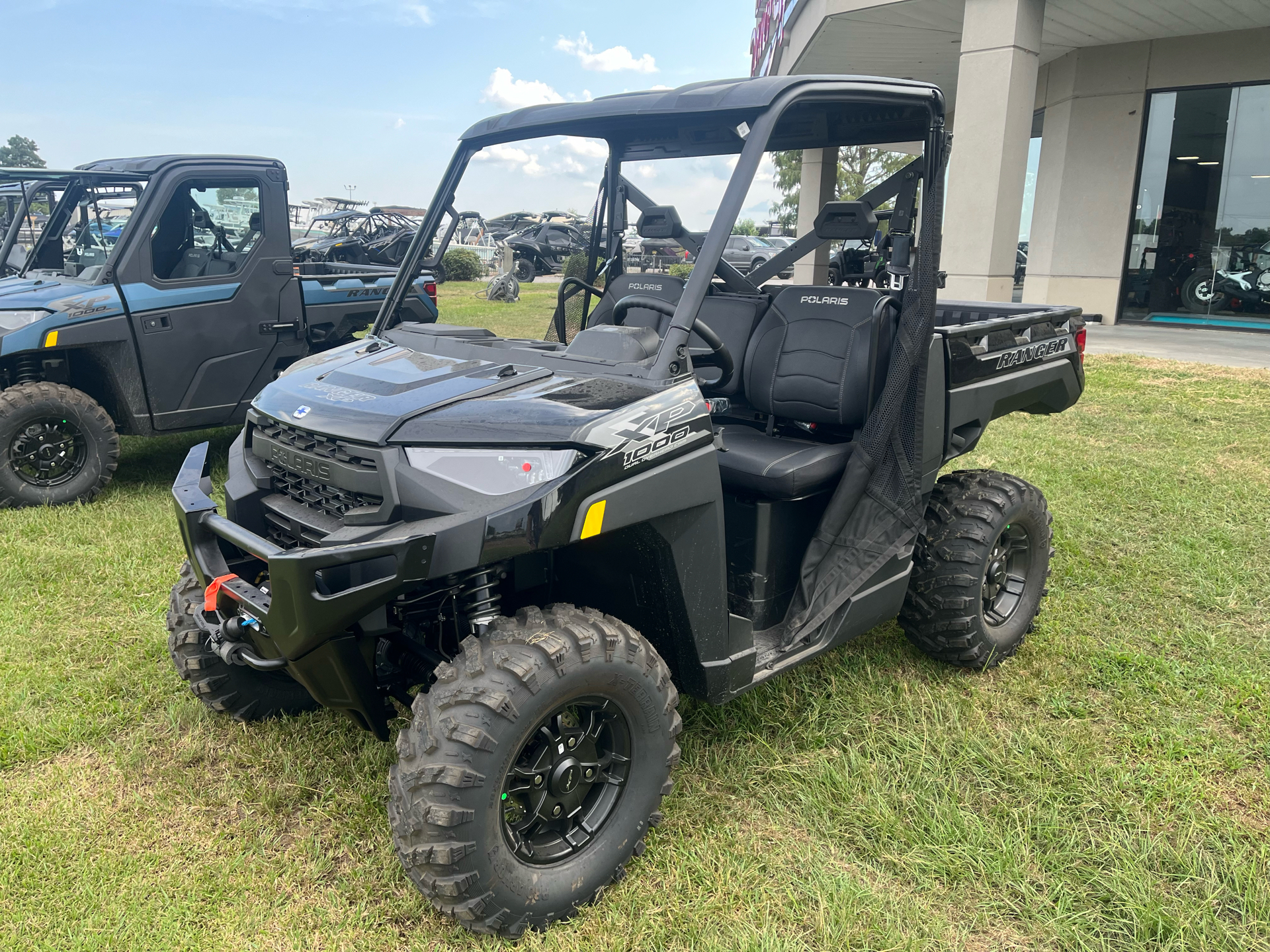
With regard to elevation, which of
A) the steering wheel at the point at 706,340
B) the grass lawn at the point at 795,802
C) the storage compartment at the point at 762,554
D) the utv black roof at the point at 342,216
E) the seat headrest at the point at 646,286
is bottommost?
the grass lawn at the point at 795,802

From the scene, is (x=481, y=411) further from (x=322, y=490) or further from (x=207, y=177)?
(x=207, y=177)

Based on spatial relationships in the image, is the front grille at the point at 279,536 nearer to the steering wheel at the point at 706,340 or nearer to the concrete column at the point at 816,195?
the steering wheel at the point at 706,340

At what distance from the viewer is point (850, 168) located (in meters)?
8.84

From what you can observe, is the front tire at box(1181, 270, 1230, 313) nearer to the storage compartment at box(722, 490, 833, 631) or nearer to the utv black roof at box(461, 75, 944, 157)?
the utv black roof at box(461, 75, 944, 157)

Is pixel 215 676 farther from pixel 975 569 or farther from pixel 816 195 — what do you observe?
pixel 816 195

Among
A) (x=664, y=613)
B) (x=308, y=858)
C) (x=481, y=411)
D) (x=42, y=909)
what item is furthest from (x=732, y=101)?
(x=42, y=909)

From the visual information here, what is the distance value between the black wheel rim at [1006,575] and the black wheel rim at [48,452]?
5.21 metres

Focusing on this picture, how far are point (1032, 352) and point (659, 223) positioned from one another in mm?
1643

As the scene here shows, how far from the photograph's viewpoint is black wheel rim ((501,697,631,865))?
2.35 m

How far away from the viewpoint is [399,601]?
2.45m

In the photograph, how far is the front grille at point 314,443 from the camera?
2.35m

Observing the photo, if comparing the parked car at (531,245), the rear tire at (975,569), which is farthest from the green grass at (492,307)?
the rear tire at (975,569)

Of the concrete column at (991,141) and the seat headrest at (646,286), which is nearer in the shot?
the seat headrest at (646,286)

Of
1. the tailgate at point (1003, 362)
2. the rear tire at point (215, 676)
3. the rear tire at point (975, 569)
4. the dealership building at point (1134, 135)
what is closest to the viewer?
the rear tire at point (215, 676)
